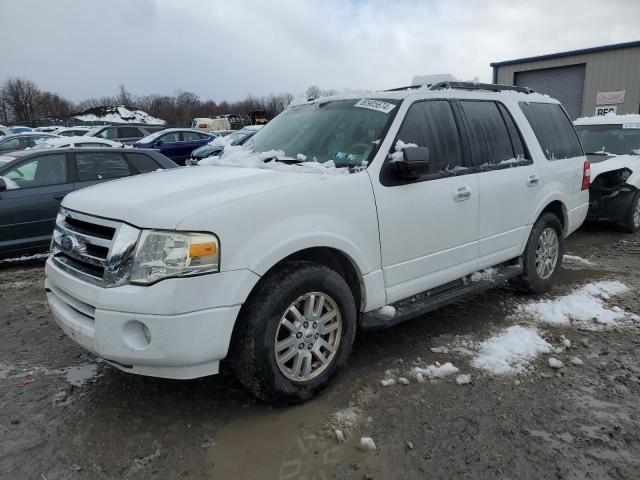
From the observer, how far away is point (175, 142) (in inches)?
730

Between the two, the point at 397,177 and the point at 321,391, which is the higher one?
the point at 397,177

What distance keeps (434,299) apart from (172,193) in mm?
2052

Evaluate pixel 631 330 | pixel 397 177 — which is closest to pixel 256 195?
pixel 397 177

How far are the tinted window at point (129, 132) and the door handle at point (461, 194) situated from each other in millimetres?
19529

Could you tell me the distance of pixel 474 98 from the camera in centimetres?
433

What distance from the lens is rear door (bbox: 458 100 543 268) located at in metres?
4.18

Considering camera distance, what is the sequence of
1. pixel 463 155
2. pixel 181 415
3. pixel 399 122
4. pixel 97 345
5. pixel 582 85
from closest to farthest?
pixel 97 345 < pixel 181 415 < pixel 399 122 < pixel 463 155 < pixel 582 85

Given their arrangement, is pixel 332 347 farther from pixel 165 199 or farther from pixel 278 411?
pixel 165 199

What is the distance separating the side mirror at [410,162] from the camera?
332 centimetres

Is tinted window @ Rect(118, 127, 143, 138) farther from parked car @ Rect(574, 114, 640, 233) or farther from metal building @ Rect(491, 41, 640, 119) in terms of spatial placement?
metal building @ Rect(491, 41, 640, 119)

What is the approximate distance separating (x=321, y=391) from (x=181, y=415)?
34.0 inches

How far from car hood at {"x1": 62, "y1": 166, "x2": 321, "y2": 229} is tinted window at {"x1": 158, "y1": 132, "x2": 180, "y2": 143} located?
15744 mm

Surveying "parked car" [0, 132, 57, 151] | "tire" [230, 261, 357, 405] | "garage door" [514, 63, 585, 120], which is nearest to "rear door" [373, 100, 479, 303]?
"tire" [230, 261, 357, 405]

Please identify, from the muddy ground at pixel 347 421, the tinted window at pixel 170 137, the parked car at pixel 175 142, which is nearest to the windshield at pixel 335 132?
the muddy ground at pixel 347 421
